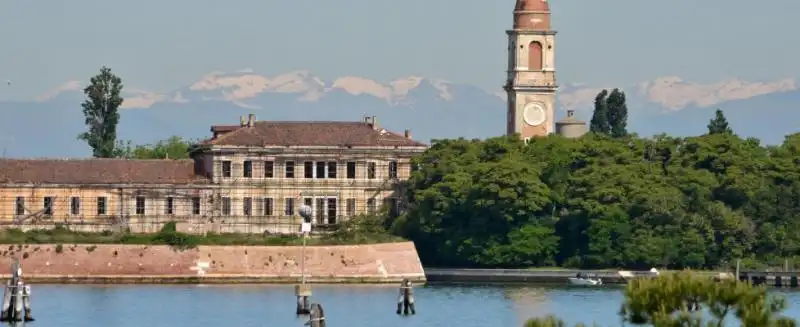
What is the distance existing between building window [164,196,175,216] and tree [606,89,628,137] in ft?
81.4

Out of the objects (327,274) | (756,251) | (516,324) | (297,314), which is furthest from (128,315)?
(756,251)

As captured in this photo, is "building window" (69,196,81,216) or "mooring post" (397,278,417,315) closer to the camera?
"mooring post" (397,278,417,315)

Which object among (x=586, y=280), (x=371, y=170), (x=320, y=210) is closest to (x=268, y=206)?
(x=320, y=210)

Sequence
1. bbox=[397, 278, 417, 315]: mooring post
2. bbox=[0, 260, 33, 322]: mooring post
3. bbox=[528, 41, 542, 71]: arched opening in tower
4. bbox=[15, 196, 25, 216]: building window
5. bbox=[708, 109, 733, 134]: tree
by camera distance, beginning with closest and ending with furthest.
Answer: bbox=[0, 260, 33, 322]: mooring post < bbox=[397, 278, 417, 315]: mooring post < bbox=[15, 196, 25, 216]: building window < bbox=[708, 109, 733, 134]: tree < bbox=[528, 41, 542, 71]: arched opening in tower

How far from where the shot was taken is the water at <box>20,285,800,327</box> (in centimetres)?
7575

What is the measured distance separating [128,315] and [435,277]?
2698 cm

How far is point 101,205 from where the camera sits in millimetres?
110938

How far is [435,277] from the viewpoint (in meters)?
103

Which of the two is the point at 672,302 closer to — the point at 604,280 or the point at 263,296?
the point at 263,296

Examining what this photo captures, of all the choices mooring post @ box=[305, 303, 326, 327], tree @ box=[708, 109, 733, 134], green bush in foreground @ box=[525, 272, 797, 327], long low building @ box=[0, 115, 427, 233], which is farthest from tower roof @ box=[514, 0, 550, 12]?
green bush in foreground @ box=[525, 272, 797, 327]

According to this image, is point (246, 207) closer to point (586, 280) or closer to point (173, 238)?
point (173, 238)

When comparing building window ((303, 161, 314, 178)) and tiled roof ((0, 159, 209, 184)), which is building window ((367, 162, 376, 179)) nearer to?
building window ((303, 161, 314, 178))

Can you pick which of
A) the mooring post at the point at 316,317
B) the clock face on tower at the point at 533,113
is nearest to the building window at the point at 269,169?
the clock face on tower at the point at 533,113

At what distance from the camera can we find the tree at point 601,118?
418 feet
